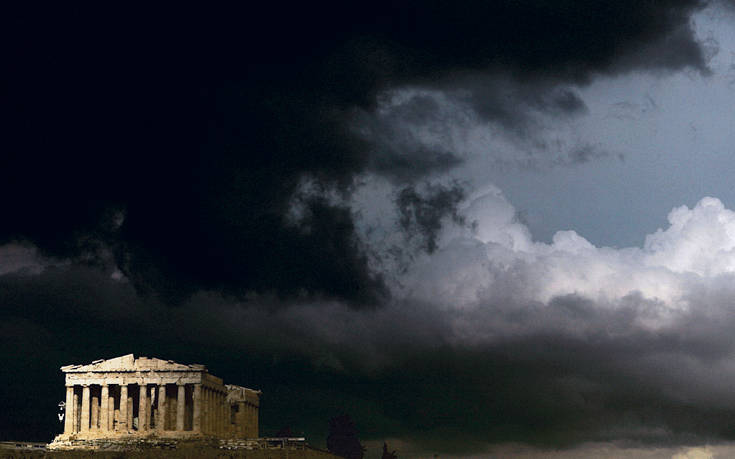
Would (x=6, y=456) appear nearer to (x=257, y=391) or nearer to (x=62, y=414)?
(x=62, y=414)

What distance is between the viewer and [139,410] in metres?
129

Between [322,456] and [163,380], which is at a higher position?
[163,380]

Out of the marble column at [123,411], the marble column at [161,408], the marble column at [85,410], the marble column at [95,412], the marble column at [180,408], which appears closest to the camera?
the marble column at [180,408]

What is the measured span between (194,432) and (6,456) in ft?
85.0

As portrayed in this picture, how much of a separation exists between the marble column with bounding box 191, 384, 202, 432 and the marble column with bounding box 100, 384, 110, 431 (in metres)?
9.83

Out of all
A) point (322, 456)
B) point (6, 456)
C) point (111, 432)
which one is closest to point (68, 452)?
point (6, 456)

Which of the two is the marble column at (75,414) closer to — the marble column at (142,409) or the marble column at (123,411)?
the marble column at (123,411)

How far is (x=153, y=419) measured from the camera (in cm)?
13412

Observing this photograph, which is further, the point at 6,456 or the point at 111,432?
the point at 111,432

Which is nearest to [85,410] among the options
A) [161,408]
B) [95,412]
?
[95,412]

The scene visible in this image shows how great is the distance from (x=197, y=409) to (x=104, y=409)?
1090cm

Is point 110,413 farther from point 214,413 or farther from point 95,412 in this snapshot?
point 214,413

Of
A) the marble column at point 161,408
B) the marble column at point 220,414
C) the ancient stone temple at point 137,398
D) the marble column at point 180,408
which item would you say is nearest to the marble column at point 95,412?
the ancient stone temple at point 137,398

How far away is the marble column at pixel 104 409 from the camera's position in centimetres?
12925
